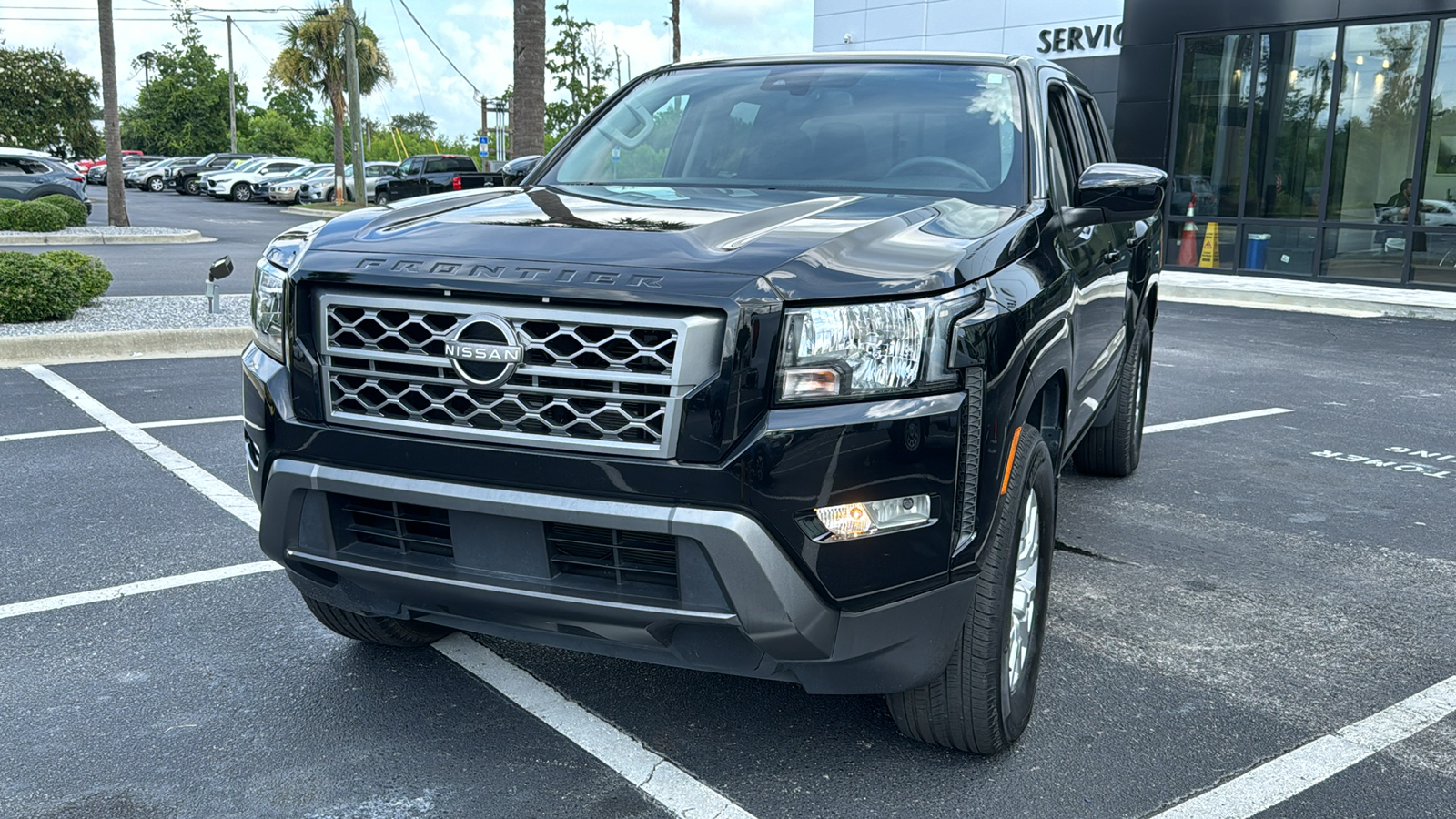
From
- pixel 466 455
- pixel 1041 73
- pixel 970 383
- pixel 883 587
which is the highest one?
pixel 1041 73

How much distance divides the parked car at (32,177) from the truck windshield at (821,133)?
26.4 meters

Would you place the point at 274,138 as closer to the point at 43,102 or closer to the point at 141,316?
the point at 43,102

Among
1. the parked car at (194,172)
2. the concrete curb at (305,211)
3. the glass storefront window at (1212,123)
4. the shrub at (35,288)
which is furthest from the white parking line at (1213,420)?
the parked car at (194,172)

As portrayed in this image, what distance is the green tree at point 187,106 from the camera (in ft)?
256

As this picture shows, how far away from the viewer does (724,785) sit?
9.91 ft

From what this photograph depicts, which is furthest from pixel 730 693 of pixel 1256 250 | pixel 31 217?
pixel 31 217

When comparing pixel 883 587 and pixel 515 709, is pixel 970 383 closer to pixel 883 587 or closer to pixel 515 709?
pixel 883 587

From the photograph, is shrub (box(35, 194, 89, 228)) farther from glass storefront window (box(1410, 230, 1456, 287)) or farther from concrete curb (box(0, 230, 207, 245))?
glass storefront window (box(1410, 230, 1456, 287))

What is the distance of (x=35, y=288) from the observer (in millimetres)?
10141

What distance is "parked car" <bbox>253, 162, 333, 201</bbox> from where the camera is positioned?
44812mm

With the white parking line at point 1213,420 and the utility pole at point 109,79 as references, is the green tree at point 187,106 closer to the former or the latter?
the utility pole at point 109,79

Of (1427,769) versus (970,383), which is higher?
(970,383)

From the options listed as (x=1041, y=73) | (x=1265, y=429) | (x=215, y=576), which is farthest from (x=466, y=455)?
(x=1265, y=429)

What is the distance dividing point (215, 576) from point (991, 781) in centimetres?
299
